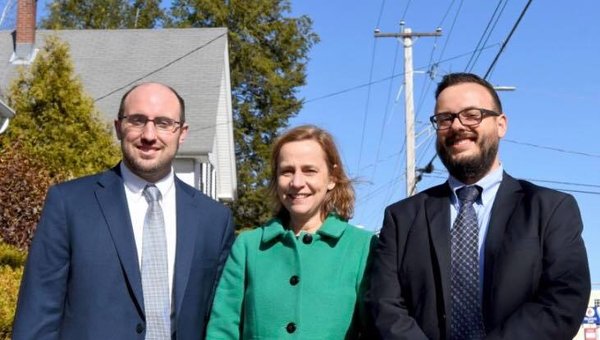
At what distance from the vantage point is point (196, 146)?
26188 millimetres

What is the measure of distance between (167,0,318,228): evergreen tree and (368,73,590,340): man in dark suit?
34.1 metres

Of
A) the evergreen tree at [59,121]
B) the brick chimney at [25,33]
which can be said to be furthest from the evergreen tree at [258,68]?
the evergreen tree at [59,121]

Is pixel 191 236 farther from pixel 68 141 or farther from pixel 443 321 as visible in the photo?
pixel 68 141

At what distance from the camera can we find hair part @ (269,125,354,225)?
478 centimetres

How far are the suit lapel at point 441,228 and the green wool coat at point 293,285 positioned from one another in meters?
0.46

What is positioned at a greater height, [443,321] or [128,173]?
[128,173]

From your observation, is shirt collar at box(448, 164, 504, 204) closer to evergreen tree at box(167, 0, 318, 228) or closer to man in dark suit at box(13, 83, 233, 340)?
man in dark suit at box(13, 83, 233, 340)

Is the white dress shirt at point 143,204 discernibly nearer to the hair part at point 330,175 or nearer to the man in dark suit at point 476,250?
the hair part at point 330,175

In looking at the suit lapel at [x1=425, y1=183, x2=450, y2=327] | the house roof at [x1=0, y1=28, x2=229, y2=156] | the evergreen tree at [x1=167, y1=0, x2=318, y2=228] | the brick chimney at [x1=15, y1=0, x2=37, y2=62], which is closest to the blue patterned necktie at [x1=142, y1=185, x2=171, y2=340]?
the suit lapel at [x1=425, y1=183, x2=450, y2=327]

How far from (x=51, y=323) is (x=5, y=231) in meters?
11.8

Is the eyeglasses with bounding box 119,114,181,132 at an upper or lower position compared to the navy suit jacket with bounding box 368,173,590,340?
upper

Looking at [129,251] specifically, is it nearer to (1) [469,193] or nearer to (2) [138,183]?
(2) [138,183]

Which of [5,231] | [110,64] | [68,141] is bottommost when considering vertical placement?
[5,231]

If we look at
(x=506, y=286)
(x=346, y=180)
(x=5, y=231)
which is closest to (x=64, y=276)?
(x=346, y=180)
